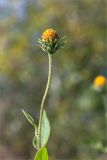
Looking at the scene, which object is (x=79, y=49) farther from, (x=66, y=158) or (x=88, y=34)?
(x=66, y=158)

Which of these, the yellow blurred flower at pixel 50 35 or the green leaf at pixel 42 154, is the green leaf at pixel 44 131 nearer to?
the green leaf at pixel 42 154

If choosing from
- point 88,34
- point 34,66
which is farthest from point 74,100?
point 88,34

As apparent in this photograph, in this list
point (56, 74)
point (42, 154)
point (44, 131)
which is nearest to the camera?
point (42, 154)

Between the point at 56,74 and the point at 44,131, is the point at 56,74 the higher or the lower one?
the higher one

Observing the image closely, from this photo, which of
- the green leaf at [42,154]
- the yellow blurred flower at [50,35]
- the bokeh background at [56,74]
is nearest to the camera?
the green leaf at [42,154]

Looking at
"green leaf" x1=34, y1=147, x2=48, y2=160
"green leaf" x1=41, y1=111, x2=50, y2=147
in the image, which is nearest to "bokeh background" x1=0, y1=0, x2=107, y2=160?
"green leaf" x1=41, y1=111, x2=50, y2=147

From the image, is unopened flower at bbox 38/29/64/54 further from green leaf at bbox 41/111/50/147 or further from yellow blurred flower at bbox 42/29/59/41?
green leaf at bbox 41/111/50/147

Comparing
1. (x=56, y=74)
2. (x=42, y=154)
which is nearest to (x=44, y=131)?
(x=42, y=154)

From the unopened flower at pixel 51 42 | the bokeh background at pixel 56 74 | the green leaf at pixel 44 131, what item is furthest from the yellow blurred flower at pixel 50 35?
the bokeh background at pixel 56 74

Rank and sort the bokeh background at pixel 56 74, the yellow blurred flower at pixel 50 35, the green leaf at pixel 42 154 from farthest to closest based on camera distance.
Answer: the bokeh background at pixel 56 74 → the yellow blurred flower at pixel 50 35 → the green leaf at pixel 42 154

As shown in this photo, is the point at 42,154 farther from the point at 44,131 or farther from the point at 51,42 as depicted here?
the point at 51,42
